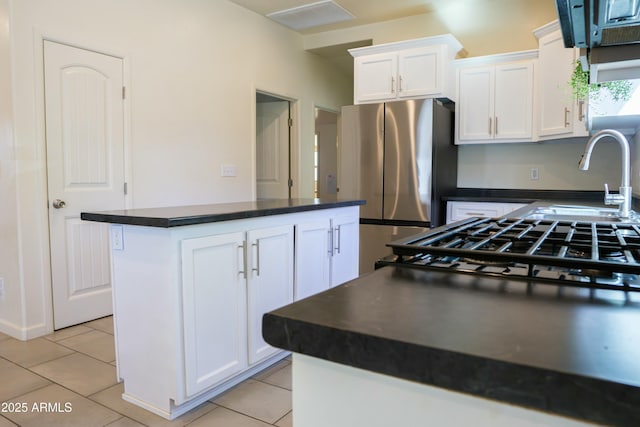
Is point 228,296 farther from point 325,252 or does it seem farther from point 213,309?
point 325,252

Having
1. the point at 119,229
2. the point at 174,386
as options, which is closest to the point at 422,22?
the point at 119,229

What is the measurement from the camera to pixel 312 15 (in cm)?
460

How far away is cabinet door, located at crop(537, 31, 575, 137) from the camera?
3.55m

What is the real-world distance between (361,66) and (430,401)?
432 cm

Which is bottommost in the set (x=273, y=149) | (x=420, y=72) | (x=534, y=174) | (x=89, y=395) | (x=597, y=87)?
(x=89, y=395)

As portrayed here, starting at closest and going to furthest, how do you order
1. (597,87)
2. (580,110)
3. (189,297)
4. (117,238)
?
1. (189,297)
2. (117,238)
3. (597,87)
4. (580,110)

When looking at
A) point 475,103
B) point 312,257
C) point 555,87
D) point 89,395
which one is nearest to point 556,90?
point 555,87

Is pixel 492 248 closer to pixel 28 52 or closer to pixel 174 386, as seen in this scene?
pixel 174 386

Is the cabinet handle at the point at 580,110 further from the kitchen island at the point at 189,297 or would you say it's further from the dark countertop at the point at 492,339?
the dark countertop at the point at 492,339

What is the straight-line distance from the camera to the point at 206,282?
198 centimetres

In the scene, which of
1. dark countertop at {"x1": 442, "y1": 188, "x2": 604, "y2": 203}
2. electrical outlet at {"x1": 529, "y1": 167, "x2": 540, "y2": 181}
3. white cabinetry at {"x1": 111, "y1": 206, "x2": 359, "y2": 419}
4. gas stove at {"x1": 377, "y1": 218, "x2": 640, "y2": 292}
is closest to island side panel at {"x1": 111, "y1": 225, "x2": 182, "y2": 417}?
white cabinetry at {"x1": 111, "y1": 206, "x2": 359, "y2": 419}

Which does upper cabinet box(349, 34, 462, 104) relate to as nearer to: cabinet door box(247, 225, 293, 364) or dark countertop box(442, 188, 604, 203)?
dark countertop box(442, 188, 604, 203)

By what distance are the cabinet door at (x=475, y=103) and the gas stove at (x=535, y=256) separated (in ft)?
10.1

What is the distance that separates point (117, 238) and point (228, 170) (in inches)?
95.6
